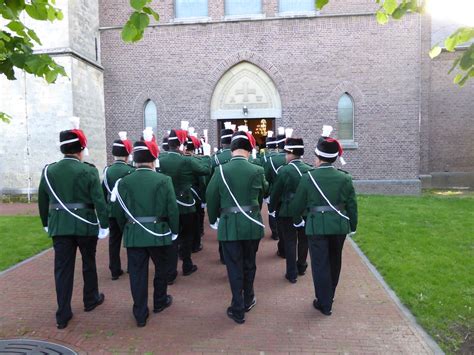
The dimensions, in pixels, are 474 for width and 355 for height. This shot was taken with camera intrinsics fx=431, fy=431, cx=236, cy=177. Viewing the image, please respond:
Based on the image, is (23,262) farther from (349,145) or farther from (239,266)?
(349,145)

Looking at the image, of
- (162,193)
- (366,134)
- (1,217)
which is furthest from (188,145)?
(366,134)

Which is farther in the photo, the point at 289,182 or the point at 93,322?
the point at 289,182

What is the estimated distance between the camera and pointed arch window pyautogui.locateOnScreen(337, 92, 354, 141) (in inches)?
730

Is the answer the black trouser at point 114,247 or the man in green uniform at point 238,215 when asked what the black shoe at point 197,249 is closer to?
the black trouser at point 114,247

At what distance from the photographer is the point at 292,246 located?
6.93 metres

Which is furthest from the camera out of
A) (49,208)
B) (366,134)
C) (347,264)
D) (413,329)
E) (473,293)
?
(366,134)

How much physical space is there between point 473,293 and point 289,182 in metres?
3.12

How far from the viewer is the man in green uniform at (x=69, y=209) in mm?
5273

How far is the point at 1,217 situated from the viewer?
44.0ft

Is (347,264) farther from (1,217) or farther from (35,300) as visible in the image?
(1,217)

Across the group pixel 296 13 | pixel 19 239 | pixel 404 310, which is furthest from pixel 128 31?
pixel 296 13

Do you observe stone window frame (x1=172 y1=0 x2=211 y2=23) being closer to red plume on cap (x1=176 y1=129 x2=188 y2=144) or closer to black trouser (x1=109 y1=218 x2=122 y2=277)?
red plume on cap (x1=176 y1=129 x2=188 y2=144)

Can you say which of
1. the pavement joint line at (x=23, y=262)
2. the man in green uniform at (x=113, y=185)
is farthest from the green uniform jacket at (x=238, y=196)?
the pavement joint line at (x=23, y=262)

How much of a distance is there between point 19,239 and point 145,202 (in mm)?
6425
